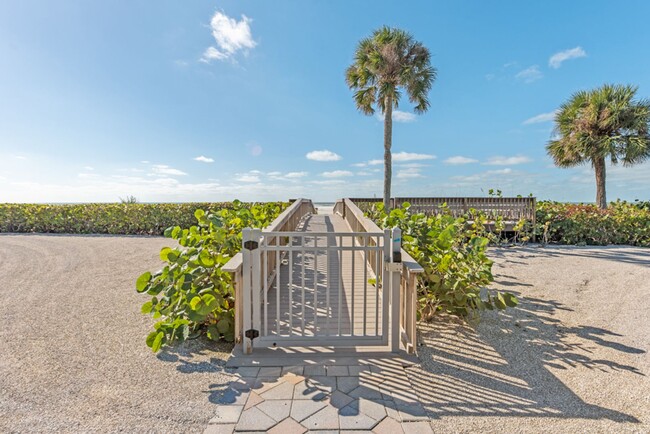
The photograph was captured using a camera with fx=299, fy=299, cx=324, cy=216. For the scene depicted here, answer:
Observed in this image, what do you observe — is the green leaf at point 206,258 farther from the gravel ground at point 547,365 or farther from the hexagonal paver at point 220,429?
the gravel ground at point 547,365

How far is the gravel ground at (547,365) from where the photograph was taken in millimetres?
1889

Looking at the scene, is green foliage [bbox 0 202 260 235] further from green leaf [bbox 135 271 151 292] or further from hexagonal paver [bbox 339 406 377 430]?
hexagonal paver [bbox 339 406 377 430]

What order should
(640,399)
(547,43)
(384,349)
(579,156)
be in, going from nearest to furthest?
1. (640,399)
2. (384,349)
3. (547,43)
4. (579,156)

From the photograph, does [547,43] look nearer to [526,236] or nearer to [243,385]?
[526,236]

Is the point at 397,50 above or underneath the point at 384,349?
above

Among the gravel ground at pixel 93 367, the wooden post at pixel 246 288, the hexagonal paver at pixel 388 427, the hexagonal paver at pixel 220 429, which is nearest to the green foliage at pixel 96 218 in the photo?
the gravel ground at pixel 93 367

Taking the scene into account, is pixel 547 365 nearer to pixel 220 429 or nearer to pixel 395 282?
pixel 395 282

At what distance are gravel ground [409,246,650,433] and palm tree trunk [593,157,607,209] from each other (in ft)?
29.0

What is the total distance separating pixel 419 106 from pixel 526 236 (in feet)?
19.9

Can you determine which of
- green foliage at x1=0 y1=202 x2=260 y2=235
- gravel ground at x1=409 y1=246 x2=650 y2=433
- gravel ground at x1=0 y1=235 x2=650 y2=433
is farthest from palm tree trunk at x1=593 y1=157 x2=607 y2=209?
green foliage at x1=0 y1=202 x2=260 y2=235

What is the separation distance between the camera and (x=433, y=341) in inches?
114

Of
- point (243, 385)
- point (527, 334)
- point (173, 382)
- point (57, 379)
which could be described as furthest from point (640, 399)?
point (57, 379)

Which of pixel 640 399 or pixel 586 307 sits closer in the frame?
pixel 640 399

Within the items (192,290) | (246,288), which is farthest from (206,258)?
(246,288)
